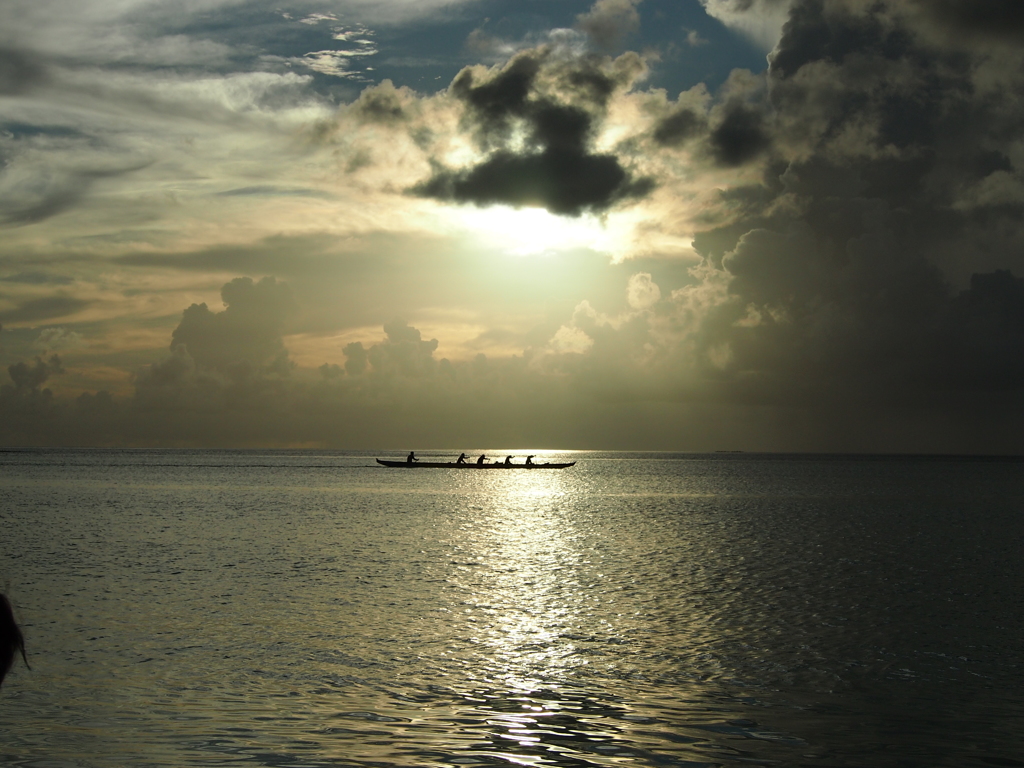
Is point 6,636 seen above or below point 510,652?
above

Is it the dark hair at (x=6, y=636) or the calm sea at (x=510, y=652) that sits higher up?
the dark hair at (x=6, y=636)

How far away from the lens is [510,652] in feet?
76.7

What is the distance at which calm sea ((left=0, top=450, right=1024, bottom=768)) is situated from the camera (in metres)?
15.8

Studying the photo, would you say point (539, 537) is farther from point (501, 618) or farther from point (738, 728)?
point (738, 728)

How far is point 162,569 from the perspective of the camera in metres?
39.9

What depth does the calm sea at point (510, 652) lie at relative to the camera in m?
15.8

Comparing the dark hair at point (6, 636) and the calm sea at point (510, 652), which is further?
the calm sea at point (510, 652)

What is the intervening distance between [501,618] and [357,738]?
42.4 ft

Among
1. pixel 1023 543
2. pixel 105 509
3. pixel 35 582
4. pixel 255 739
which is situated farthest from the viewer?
pixel 105 509

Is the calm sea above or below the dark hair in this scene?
below

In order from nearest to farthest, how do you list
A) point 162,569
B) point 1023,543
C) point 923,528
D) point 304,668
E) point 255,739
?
point 255,739 < point 304,668 < point 162,569 < point 1023,543 < point 923,528

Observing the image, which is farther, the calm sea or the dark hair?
the calm sea

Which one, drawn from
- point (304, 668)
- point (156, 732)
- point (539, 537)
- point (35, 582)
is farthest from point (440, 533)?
point (156, 732)

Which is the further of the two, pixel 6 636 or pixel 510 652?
pixel 510 652
